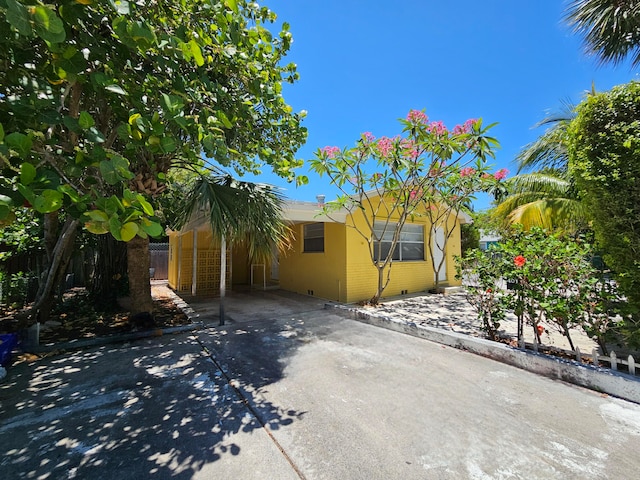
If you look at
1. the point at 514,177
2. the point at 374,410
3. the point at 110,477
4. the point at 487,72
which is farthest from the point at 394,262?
the point at 110,477

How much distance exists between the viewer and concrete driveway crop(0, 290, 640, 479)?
2.06 metres

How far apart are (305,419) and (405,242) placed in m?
8.32

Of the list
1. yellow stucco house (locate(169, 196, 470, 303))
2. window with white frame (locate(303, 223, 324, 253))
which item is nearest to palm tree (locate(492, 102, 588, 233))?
yellow stucco house (locate(169, 196, 470, 303))

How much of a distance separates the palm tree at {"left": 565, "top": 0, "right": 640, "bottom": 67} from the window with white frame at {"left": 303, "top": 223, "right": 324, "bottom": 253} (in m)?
7.88

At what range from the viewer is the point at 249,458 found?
2143 millimetres

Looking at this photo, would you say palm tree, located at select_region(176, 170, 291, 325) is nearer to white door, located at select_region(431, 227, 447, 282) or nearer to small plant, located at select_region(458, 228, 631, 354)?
small plant, located at select_region(458, 228, 631, 354)

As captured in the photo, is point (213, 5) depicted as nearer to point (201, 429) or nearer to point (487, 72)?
point (201, 429)

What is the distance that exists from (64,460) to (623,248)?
600 cm

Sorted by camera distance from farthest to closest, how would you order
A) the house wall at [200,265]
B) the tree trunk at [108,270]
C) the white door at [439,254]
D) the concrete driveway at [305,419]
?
1. the white door at [439,254]
2. the house wall at [200,265]
3. the tree trunk at [108,270]
4. the concrete driveway at [305,419]

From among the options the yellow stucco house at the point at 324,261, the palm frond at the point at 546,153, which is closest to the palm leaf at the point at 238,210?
the yellow stucco house at the point at 324,261

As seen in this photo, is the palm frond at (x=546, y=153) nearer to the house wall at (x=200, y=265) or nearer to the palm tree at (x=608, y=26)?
the palm tree at (x=608, y=26)

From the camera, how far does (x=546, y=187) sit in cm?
922

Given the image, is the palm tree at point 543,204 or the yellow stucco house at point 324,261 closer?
the palm tree at point 543,204

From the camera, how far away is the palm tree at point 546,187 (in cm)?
815
